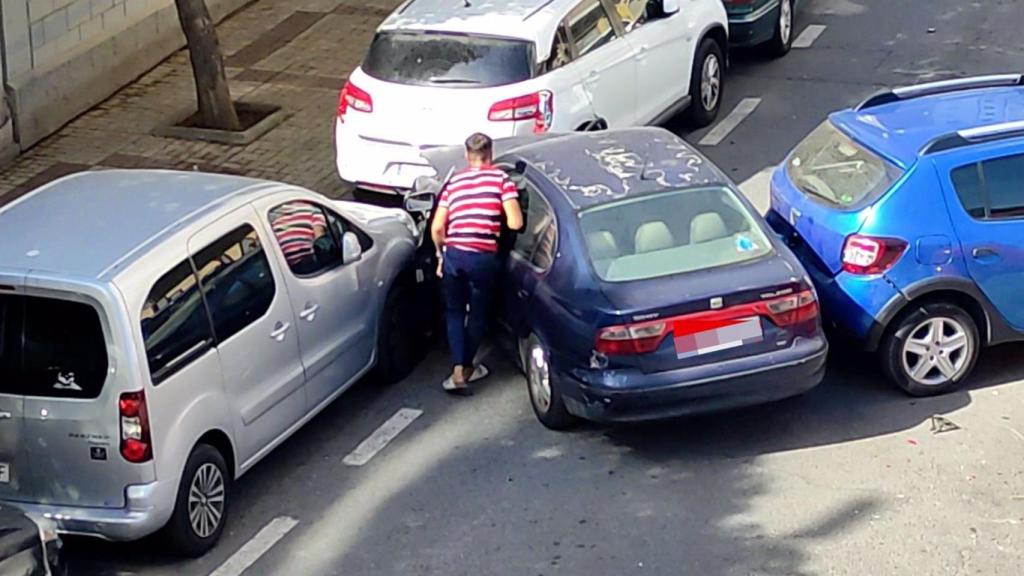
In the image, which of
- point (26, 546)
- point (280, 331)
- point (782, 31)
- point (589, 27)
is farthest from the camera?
point (782, 31)

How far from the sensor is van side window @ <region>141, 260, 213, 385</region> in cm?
849

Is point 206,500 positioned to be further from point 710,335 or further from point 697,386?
point 710,335

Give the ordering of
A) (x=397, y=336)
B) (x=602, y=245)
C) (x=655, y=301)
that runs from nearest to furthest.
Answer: (x=655, y=301) → (x=602, y=245) → (x=397, y=336)

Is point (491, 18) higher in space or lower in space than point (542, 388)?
higher

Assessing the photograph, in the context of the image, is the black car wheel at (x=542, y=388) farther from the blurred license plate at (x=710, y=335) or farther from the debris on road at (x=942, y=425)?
the debris on road at (x=942, y=425)

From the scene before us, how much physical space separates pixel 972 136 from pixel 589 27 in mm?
4084

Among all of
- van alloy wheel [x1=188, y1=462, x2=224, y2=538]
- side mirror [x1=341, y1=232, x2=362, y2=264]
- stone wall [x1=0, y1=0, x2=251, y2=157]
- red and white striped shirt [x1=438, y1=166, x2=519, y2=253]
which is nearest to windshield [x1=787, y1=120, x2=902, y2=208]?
red and white striped shirt [x1=438, y1=166, x2=519, y2=253]

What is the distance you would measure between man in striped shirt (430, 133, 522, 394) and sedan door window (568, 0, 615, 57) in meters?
2.99

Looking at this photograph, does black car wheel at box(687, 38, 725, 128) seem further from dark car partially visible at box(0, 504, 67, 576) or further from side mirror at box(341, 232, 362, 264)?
dark car partially visible at box(0, 504, 67, 576)

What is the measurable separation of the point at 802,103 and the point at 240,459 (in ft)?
26.7

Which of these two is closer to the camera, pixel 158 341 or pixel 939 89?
pixel 158 341

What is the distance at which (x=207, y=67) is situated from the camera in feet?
49.2

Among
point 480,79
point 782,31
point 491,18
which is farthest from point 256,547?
point 782,31

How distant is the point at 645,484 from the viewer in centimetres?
952
